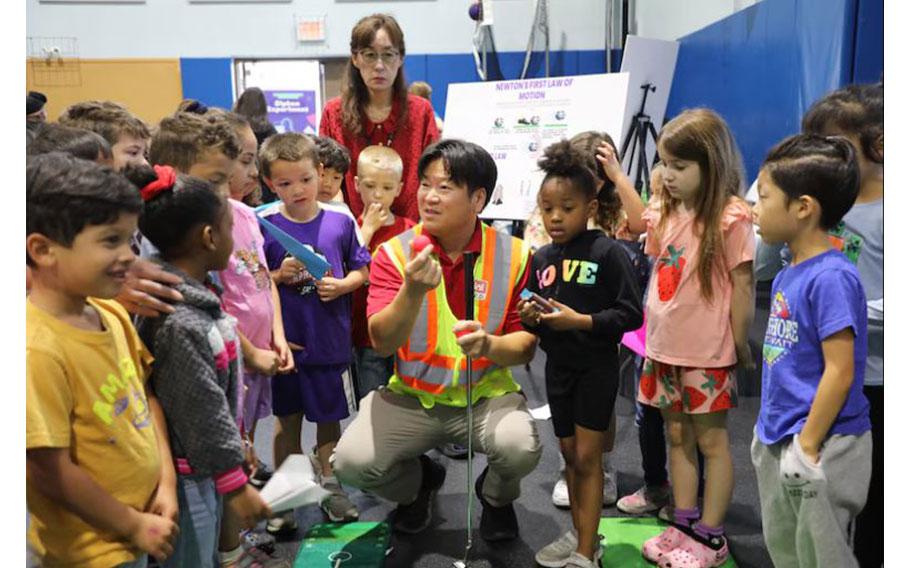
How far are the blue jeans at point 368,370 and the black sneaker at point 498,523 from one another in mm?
606

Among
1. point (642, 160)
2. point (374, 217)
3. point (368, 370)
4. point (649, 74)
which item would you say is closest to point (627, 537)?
point (368, 370)

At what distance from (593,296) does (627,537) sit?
888 mm

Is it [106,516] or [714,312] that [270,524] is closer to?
[106,516]

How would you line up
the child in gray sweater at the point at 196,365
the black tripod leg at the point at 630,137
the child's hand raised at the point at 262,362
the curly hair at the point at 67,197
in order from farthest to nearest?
the black tripod leg at the point at 630,137 < the child's hand raised at the point at 262,362 < the child in gray sweater at the point at 196,365 < the curly hair at the point at 67,197

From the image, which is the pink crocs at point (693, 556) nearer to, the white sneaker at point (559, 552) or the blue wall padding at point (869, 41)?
the white sneaker at point (559, 552)

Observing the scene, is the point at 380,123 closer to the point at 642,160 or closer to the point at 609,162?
the point at 609,162

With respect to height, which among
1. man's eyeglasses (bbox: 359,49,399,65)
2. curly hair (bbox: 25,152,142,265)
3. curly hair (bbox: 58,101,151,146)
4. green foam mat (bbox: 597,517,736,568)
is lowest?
green foam mat (bbox: 597,517,736,568)

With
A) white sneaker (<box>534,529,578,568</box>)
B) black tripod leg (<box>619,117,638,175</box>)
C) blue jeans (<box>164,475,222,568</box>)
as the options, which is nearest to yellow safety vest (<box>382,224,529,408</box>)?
white sneaker (<box>534,529,578,568</box>)

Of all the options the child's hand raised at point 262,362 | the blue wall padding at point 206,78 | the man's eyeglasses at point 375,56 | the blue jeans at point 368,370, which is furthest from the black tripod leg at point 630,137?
the blue wall padding at point 206,78

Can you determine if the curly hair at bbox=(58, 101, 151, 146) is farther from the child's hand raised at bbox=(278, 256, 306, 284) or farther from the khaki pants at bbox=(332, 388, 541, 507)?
the khaki pants at bbox=(332, 388, 541, 507)

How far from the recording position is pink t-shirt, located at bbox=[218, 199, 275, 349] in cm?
192

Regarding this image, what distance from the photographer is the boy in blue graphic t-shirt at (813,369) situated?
153 centimetres

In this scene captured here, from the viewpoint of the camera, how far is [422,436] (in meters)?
2.14

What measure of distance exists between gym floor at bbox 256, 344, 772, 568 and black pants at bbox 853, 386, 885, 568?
11.6 inches
